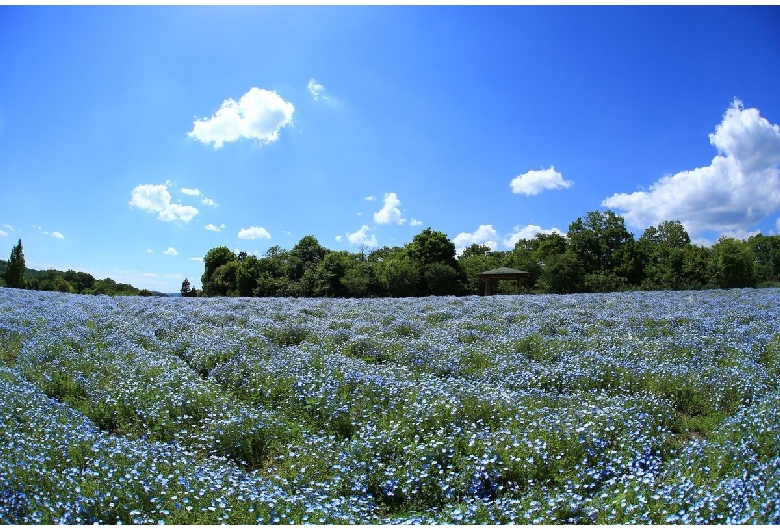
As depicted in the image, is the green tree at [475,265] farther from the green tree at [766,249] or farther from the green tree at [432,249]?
the green tree at [766,249]

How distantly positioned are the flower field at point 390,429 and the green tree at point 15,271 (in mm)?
38184

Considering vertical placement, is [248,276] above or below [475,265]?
below

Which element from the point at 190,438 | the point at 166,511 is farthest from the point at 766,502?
the point at 190,438

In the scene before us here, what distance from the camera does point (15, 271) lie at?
133 feet

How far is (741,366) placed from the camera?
7.77 metres

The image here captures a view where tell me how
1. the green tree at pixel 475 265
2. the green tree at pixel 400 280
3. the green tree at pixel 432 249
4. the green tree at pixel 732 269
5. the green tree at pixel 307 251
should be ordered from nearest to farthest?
the green tree at pixel 400 280, the green tree at pixel 732 269, the green tree at pixel 475 265, the green tree at pixel 432 249, the green tree at pixel 307 251

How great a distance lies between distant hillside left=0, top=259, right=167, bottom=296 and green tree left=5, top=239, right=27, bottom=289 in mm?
495

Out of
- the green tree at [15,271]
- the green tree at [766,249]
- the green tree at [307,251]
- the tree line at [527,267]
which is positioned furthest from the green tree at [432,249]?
the green tree at [766,249]

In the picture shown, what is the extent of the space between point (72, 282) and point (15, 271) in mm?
9200

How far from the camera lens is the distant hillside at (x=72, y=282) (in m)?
40.1

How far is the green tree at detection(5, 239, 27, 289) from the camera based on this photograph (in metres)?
40.4

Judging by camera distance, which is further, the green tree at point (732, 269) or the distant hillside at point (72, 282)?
the green tree at point (732, 269)

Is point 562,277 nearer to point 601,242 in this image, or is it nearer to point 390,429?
point 601,242

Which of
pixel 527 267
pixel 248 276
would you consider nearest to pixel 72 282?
pixel 248 276
